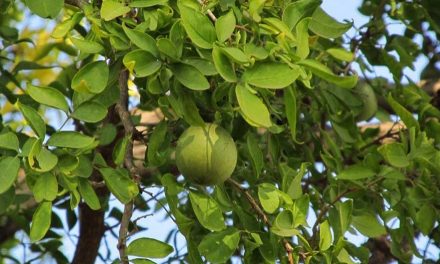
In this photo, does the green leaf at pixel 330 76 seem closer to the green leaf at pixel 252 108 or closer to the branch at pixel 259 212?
the green leaf at pixel 252 108

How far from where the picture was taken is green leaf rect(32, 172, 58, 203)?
1.70 m

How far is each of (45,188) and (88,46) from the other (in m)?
0.23

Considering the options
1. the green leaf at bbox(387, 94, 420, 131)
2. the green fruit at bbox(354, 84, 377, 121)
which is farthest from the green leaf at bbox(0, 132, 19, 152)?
the green fruit at bbox(354, 84, 377, 121)

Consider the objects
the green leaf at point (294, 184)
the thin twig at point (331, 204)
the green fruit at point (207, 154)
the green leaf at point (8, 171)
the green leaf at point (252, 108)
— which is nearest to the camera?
the green leaf at point (252, 108)

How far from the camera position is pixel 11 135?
66.7 inches

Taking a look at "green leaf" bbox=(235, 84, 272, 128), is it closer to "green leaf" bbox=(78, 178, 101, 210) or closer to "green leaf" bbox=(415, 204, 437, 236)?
"green leaf" bbox=(78, 178, 101, 210)

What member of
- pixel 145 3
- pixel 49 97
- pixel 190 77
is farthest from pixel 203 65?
pixel 49 97

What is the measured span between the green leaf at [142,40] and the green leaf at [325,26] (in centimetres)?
35

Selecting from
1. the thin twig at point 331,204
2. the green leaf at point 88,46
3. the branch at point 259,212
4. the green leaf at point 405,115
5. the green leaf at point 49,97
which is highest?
the green leaf at point 88,46

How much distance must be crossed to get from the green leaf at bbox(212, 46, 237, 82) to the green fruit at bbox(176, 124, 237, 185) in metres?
0.21

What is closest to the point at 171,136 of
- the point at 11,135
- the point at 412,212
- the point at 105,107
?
the point at 105,107

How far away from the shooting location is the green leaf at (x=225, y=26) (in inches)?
62.6

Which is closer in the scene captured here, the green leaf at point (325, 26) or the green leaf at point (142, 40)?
the green leaf at point (142, 40)

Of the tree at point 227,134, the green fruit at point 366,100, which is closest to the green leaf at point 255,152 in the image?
the tree at point 227,134
